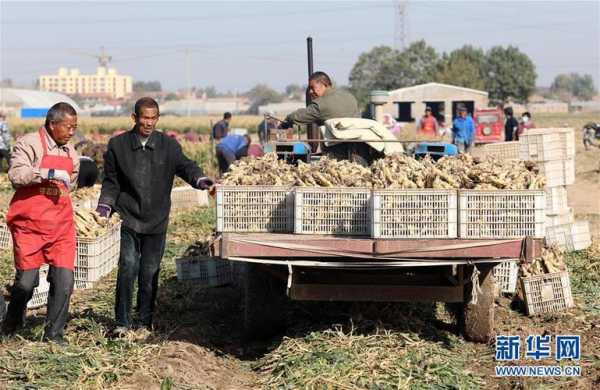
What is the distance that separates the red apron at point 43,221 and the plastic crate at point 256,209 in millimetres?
1204

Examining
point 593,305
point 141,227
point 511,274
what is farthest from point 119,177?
point 593,305

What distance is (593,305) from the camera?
9273mm

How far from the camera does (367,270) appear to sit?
23.4ft

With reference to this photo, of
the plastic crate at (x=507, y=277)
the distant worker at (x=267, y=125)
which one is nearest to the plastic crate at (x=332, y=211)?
the plastic crate at (x=507, y=277)

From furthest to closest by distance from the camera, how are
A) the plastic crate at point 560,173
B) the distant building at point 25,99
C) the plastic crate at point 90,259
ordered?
1. the distant building at point 25,99
2. the plastic crate at point 560,173
3. the plastic crate at point 90,259

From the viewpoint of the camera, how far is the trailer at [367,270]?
663 cm

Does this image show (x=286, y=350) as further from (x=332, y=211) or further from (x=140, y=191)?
(x=140, y=191)

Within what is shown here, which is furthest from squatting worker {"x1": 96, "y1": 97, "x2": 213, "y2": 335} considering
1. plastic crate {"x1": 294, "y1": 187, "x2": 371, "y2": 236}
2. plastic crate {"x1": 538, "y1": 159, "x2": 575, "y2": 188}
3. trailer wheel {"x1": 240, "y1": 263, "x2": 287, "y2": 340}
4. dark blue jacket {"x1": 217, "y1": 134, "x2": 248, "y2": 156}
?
dark blue jacket {"x1": 217, "y1": 134, "x2": 248, "y2": 156}

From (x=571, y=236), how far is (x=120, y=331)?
6596 millimetres

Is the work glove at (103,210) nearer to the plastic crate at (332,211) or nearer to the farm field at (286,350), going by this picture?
the farm field at (286,350)

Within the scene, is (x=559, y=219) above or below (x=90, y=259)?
above

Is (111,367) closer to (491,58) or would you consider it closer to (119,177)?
(119,177)

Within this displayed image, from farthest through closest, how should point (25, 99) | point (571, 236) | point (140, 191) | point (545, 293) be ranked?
1. point (25, 99)
2. point (571, 236)
3. point (545, 293)
4. point (140, 191)

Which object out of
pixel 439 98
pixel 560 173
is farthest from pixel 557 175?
pixel 439 98
